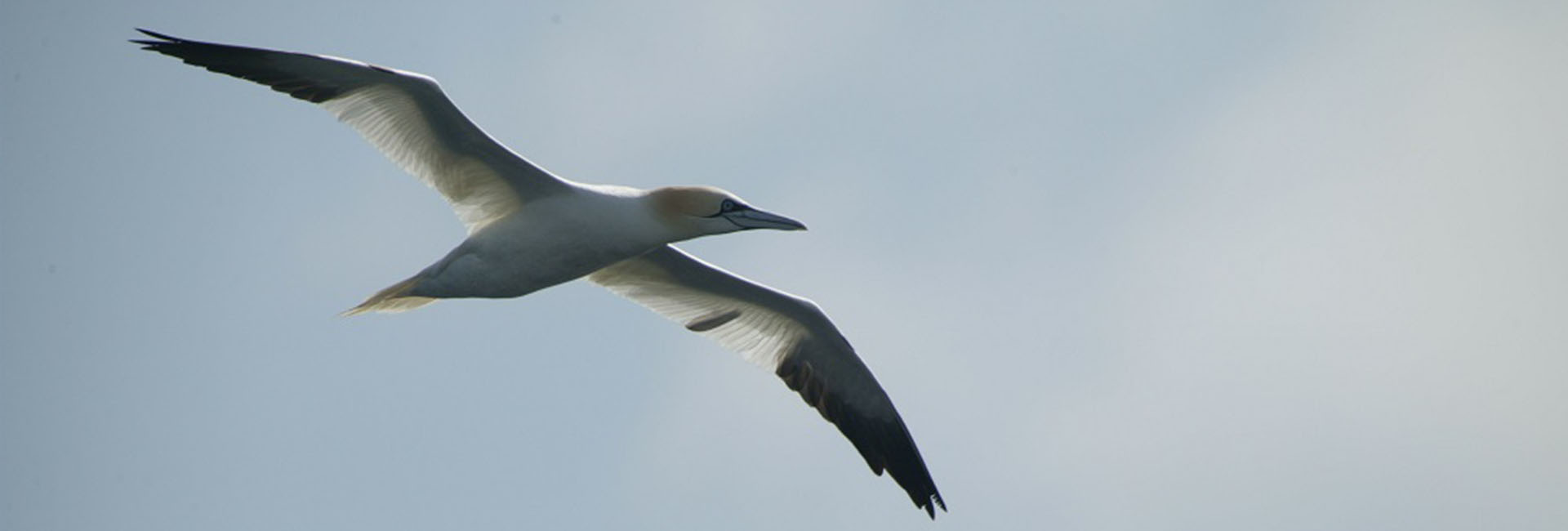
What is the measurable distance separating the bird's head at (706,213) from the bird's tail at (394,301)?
1.72 m

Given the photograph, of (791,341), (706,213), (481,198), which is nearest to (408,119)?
(481,198)

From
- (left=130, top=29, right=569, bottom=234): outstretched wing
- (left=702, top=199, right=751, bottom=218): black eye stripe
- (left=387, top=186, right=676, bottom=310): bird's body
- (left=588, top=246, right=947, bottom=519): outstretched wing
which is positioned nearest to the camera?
(left=130, top=29, right=569, bottom=234): outstretched wing

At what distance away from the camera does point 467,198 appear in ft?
45.8

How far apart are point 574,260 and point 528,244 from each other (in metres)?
0.31

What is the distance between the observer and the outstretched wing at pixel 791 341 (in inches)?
595

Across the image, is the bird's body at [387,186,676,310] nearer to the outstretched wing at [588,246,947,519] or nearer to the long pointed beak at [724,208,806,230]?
the long pointed beak at [724,208,806,230]

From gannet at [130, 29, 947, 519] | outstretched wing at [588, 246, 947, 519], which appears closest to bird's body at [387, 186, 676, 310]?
gannet at [130, 29, 947, 519]

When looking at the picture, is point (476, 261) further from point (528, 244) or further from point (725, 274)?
point (725, 274)

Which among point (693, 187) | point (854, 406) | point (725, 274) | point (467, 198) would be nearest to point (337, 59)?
point (467, 198)

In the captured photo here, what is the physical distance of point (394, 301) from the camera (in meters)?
14.3

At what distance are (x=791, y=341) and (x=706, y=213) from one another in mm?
2086

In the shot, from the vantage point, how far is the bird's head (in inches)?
532

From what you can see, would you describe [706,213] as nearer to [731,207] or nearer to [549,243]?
[731,207]

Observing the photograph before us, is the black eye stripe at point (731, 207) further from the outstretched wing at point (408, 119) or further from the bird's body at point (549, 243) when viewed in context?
the outstretched wing at point (408, 119)
